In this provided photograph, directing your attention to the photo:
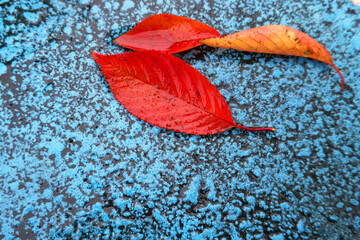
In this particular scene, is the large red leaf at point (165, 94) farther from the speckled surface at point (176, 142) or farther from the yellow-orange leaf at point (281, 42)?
the yellow-orange leaf at point (281, 42)

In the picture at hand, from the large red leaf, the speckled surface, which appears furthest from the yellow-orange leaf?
the large red leaf

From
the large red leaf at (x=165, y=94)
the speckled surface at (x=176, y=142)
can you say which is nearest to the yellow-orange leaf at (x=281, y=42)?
the speckled surface at (x=176, y=142)

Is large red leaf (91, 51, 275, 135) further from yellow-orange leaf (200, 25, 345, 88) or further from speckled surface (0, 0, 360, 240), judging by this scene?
yellow-orange leaf (200, 25, 345, 88)

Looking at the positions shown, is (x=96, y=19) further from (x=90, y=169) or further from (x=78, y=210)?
(x=78, y=210)

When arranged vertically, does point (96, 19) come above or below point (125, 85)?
above

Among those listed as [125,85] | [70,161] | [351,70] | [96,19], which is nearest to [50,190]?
[70,161]
